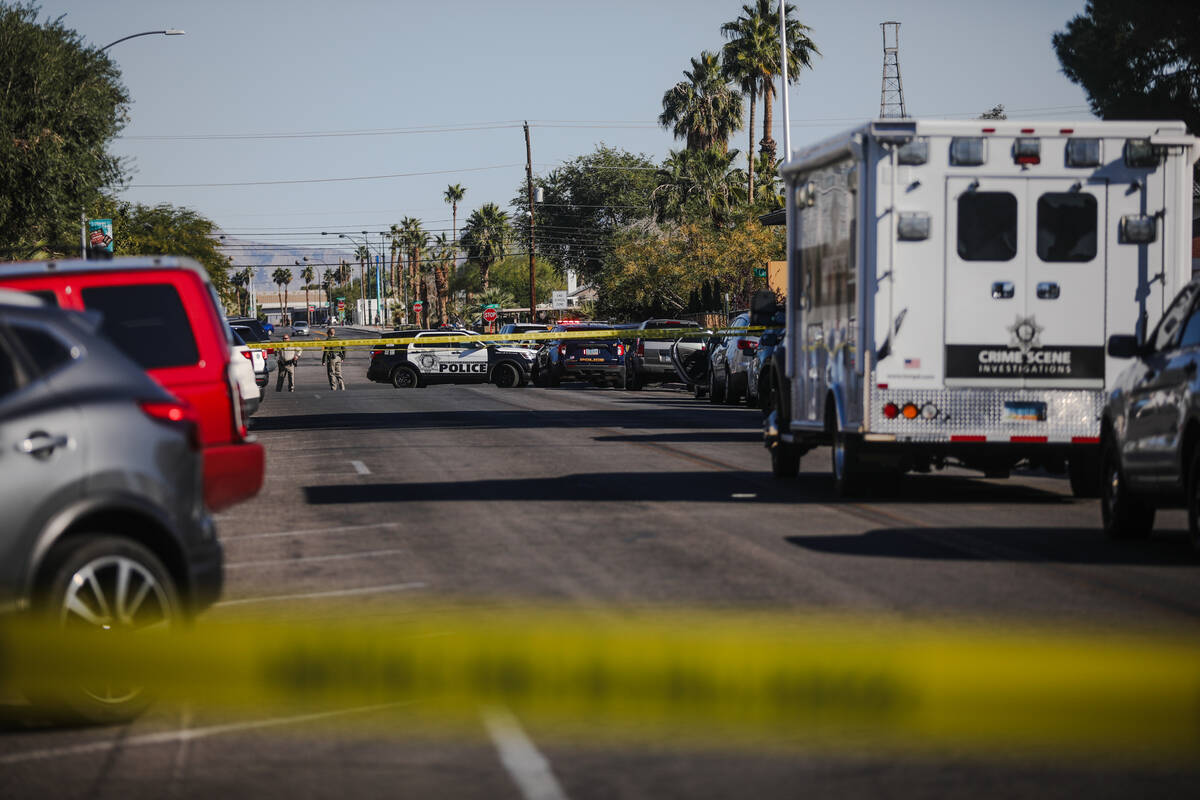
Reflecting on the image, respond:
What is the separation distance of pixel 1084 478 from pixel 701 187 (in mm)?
68134

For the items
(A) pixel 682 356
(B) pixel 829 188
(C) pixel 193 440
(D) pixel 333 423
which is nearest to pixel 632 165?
(A) pixel 682 356

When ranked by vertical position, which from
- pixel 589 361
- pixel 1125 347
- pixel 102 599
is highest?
pixel 1125 347

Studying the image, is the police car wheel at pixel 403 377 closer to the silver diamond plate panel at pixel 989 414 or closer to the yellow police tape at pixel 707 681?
the silver diamond plate panel at pixel 989 414

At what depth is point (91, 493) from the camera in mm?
6660

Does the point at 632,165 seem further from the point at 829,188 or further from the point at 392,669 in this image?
the point at 392,669

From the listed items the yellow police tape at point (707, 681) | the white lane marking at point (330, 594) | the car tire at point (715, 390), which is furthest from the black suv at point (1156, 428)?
the car tire at point (715, 390)

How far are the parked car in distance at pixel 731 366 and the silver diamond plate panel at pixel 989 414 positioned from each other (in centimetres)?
1843

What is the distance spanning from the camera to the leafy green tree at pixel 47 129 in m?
38.9

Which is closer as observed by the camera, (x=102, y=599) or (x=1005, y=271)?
(x=102, y=599)

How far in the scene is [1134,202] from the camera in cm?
1434

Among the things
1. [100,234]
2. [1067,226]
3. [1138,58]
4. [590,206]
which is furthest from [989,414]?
[590,206]

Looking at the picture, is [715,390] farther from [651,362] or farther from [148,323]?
[148,323]

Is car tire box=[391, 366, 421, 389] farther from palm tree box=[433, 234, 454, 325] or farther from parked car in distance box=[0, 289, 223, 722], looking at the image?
palm tree box=[433, 234, 454, 325]

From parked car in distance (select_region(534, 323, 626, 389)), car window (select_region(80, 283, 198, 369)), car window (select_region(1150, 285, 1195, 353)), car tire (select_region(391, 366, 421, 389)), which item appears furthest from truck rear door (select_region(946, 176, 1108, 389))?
car tire (select_region(391, 366, 421, 389))
